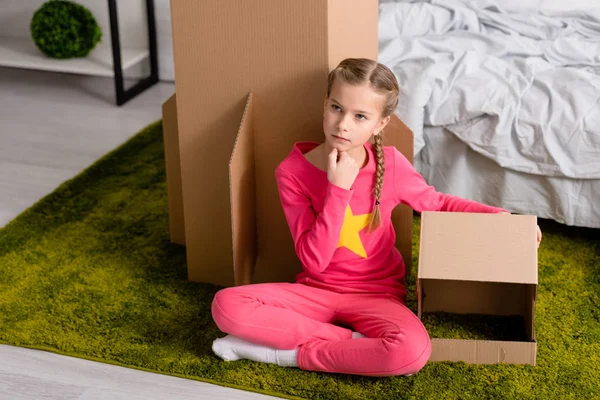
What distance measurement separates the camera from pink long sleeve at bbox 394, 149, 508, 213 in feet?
5.65

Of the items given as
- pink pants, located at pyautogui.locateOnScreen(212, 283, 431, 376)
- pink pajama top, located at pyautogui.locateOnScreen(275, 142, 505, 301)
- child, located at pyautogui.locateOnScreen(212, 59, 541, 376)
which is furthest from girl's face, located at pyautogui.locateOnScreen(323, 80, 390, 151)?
pink pants, located at pyautogui.locateOnScreen(212, 283, 431, 376)

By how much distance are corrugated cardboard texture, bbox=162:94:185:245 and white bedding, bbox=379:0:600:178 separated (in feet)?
1.90

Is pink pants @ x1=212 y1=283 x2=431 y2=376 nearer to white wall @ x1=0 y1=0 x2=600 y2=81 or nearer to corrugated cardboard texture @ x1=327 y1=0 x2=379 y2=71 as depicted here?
corrugated cardboard texture @ x1=327 y1=0 x2=379 y2=71

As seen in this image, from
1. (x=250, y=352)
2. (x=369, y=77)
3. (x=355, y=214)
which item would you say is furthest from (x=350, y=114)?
(x=250, y=352)

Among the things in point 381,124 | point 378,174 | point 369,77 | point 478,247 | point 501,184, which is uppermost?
point 369,77

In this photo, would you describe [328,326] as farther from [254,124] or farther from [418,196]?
[254,124]

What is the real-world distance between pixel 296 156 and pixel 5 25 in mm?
2337

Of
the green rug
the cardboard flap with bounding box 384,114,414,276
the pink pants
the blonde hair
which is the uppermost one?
the blonde hair

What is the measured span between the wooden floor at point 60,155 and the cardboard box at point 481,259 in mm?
429

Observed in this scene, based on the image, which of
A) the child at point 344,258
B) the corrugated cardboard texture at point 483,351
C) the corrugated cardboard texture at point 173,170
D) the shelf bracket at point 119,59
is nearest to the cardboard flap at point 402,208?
the child at point 344,258

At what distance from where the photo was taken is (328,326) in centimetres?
165

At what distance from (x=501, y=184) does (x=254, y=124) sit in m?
0.72

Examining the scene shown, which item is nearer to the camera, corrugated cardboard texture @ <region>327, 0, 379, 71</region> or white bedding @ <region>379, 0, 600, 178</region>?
corrugated cardboard texture @ <region>327, 0, 379, 71</region>

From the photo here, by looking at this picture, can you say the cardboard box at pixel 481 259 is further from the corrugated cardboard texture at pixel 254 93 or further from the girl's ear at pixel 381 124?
the corrugated cardboard texture at pixel 254 93
